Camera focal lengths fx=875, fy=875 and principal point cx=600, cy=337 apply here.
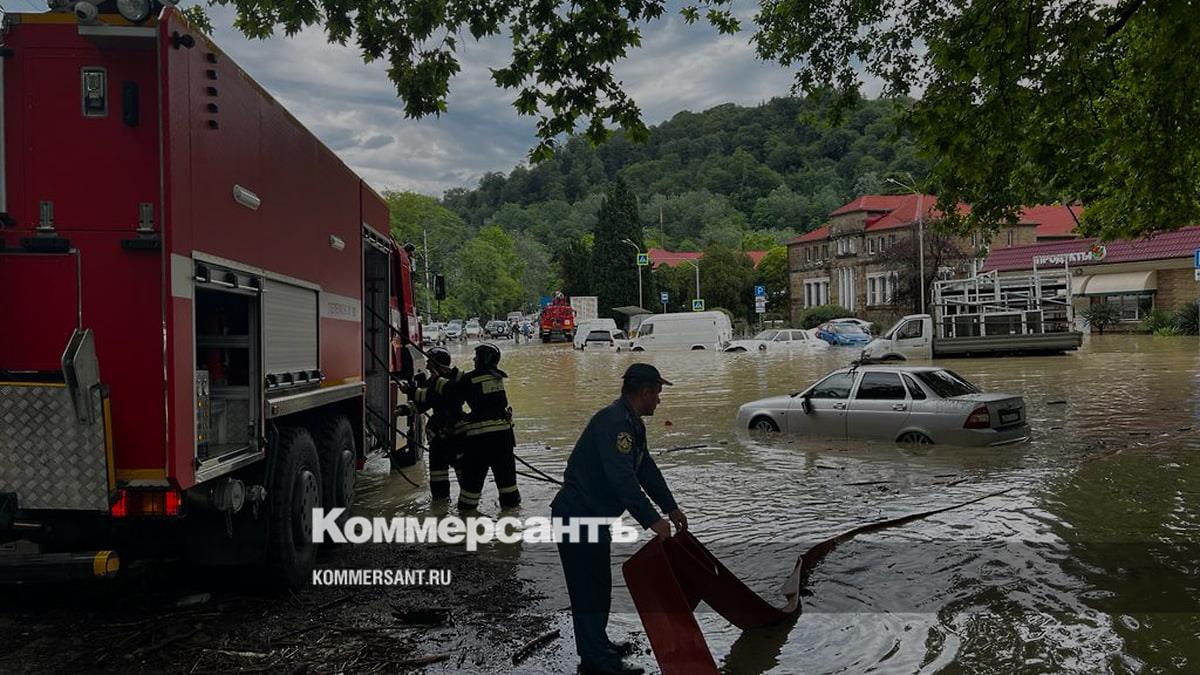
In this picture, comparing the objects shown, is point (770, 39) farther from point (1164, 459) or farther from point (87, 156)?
point (87, 156)

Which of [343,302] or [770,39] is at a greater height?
[770,39]

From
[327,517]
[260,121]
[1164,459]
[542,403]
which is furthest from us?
[542,403]

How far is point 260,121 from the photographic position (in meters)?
5.61

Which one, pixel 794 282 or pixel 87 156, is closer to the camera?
pixel 87 156

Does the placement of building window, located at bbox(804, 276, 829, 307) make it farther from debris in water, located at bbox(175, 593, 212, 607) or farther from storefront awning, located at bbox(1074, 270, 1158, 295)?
debris in water, located at bbox(175, 593, 212, 607)

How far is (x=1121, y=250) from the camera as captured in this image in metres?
49.0

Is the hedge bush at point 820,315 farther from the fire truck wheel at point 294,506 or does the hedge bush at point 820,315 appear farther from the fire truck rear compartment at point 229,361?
the fire truck rear compartment at point 229,361

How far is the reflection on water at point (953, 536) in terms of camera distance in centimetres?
505

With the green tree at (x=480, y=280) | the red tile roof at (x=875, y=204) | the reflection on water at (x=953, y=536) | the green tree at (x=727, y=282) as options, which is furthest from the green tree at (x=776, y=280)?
the reflection on water at (x=953, y=536)

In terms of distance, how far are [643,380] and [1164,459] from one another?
30.7 feet

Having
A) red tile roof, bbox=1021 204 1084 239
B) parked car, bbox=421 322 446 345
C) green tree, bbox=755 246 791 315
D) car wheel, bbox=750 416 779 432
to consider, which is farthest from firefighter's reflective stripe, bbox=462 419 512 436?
green tree, bbox=755 246 791 315

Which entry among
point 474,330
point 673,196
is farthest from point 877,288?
point 673,196

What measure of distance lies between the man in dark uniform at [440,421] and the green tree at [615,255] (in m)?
69.0

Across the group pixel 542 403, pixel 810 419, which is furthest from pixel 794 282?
pixel 810 419
